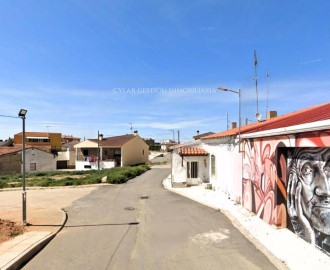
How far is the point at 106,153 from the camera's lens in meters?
50.2

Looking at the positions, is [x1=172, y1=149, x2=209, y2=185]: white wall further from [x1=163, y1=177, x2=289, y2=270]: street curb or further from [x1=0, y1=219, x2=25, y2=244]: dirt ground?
[x1=0, y1=219, x2=25, y2=244]: dirt ground

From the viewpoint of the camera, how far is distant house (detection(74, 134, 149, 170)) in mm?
48500

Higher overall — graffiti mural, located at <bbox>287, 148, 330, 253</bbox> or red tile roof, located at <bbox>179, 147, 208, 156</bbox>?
red tile roof, located at <bbox>179, 147, 208, 156</bbox>

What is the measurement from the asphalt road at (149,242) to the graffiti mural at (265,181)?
50.2 inches

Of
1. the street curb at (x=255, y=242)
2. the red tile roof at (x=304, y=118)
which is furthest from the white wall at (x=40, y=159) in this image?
the red tile roof at (x=304, y=118)

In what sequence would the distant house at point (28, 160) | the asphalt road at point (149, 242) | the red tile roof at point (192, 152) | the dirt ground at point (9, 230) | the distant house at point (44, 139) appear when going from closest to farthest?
the asphalt road at point (149, 242) < the dirt ground at point (9, 230) < the red tile roof at point (192, 152) < the distant house at point (28, 160) < the distant house at point (44, 139)

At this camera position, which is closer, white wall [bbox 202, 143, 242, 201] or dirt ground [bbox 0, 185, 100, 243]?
dirt ground [bbox 0, 185, 100, 243]

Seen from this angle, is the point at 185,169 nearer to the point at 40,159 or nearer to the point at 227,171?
the point at 227,171

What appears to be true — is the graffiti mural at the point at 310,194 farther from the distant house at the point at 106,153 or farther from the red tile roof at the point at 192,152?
the distant house at the point at 106,153

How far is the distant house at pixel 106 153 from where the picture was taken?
4850cm

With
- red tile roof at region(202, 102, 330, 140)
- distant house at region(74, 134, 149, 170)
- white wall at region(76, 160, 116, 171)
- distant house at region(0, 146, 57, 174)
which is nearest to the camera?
red tile roof at region(202, 102, 330, 140)

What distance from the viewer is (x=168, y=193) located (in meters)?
19.8

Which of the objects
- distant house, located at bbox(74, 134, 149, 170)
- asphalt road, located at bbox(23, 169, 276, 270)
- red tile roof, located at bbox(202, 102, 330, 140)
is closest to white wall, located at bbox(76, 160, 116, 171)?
distant house, located at bbox(74, 134, 149, 170)

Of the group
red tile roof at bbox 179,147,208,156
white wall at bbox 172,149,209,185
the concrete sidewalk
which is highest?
red tile roof at bbox 179,147,208,156
